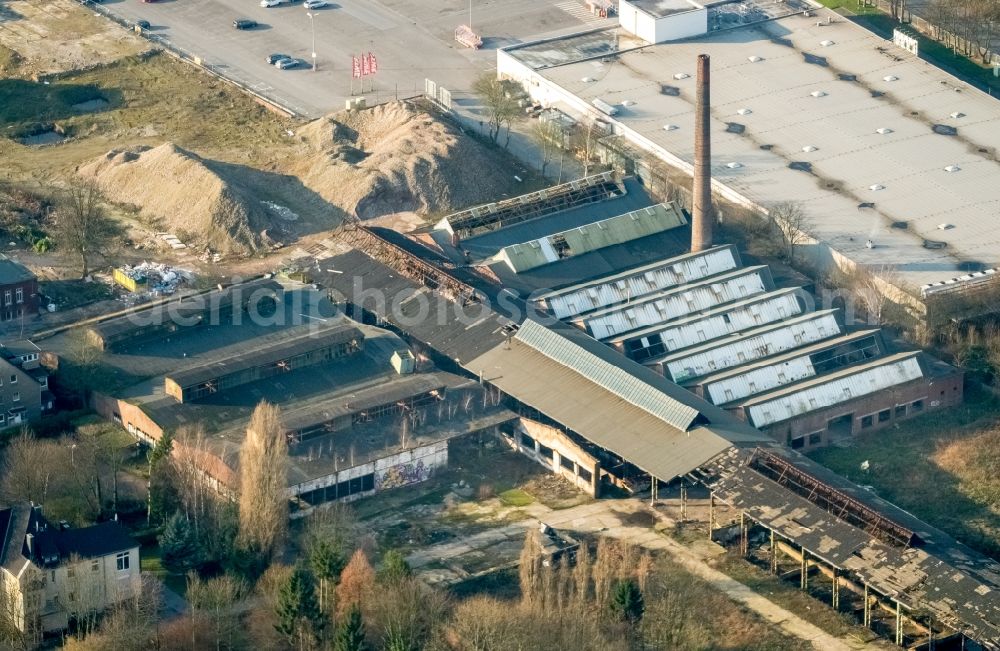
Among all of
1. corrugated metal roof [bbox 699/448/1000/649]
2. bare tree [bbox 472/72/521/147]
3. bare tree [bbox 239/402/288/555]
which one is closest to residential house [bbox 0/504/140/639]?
bare tree [bbox 239/402/288/555]

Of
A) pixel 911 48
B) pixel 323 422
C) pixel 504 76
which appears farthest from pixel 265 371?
pixel 911 48

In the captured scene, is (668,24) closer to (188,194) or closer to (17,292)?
(188,194)

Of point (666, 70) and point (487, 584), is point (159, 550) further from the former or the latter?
point (666, 70)

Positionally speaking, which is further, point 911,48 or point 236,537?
point 911,48

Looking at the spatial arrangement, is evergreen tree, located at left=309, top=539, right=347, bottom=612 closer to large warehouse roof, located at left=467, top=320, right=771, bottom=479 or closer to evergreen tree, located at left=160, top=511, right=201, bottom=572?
evergreen tree, located at left=160, top=511, right=201, bottom=572

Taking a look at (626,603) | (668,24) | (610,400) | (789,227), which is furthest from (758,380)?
(668,24)
